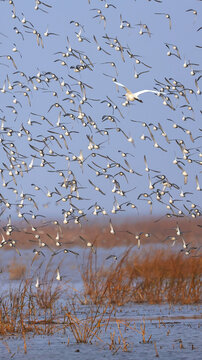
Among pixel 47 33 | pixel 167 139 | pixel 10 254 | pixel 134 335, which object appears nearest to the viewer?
pixel 134 335

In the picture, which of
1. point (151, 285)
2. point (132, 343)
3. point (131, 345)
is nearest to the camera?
point (131, 345)

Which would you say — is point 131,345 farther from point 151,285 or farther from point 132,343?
point 151,285

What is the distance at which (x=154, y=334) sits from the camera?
15.2m

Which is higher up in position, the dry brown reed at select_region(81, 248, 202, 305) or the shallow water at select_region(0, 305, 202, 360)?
the dry brown reed at select_region(81, 248, 202, 305)

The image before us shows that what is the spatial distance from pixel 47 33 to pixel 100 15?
2133 millimetres

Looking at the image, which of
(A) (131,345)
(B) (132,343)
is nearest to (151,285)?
(B) (132,343)

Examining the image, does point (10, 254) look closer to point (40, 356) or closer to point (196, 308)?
point (196, 308)

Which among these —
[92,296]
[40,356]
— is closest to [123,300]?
[92,296]

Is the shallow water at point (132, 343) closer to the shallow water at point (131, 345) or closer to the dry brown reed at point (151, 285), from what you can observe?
the shallow water at point (131, 345)

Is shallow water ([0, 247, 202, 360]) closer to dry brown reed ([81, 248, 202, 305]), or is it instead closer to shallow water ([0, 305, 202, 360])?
shallow water ([0, 305, 202, 360])

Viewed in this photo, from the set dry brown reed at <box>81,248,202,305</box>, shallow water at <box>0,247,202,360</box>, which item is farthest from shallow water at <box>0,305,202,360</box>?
dry brown reed at <box>81,248,202,305</box>

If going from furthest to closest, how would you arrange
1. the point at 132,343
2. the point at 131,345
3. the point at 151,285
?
the point at 151,285, the point at 132,343, the point at 131,345

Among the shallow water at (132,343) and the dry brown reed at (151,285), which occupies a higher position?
the dry brown reed at (151,285)

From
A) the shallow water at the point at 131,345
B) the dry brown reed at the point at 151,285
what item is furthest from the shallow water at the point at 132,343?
the dry brown reed at the point at 151,285
